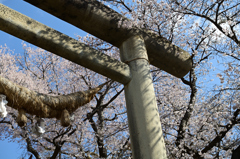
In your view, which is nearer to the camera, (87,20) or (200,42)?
(87,20)

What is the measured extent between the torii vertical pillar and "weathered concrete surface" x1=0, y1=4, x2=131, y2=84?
16 centimetres

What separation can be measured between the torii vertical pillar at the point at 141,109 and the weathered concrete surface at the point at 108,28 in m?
0.22

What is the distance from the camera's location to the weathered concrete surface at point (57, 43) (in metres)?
2.35

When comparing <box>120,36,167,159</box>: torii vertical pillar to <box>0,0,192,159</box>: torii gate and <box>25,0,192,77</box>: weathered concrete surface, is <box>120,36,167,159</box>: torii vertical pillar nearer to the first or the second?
<box>0,0,192,159</box>: torii gate

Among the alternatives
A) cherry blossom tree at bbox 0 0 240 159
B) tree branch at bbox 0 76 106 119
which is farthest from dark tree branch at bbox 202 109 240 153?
tree branch at bbox 0 76 106 119

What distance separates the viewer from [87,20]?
2.79 meters

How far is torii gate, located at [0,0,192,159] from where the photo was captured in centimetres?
237

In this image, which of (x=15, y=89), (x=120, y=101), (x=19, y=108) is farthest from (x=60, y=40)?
(x=120, y=101)

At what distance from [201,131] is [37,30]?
5.31 meters

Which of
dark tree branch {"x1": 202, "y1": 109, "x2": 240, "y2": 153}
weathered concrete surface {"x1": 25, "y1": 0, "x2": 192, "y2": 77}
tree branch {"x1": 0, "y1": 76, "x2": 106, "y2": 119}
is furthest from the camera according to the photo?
dark tree branch {"x1": 202, "y1": 109, "x2": 240, "y2": 153}

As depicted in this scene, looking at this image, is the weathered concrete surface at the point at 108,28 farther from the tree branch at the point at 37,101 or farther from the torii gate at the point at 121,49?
the tree branch at the point at 37,101

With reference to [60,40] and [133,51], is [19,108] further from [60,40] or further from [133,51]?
[133,51]

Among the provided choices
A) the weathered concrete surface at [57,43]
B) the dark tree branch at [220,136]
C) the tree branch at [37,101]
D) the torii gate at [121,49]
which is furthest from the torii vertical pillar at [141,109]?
the dark tree branch at [220,136]

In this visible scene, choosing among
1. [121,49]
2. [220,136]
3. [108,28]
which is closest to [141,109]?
[121,49]
